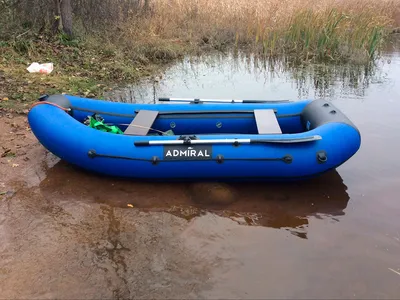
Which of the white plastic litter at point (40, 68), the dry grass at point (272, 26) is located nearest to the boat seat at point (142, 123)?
the white plastic litter at point (40, 68)

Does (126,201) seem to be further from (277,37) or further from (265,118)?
(277,37)

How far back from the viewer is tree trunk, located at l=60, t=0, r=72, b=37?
292 inches

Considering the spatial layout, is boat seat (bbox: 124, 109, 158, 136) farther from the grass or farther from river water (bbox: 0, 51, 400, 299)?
the grass

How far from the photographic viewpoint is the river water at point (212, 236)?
2.61 metres

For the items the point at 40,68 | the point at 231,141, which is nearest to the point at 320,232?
the point at 231,141

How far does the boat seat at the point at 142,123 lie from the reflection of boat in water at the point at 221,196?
0.49 meters

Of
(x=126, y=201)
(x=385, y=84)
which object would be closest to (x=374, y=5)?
(x=385, y=84)

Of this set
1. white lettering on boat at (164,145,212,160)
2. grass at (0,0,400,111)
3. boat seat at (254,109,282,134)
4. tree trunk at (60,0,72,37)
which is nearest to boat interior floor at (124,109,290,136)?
boat seat at (254,109,282,134)

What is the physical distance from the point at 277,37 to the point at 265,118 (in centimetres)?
502

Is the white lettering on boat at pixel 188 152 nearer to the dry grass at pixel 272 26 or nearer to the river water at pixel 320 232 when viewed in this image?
the river water at pixel 320 232

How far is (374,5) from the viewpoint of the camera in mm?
10555

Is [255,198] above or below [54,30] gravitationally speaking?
below

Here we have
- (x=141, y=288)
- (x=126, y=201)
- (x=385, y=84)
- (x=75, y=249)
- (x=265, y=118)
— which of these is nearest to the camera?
(x=141, y=288)

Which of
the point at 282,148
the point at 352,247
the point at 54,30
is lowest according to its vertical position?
the point at 352,247
